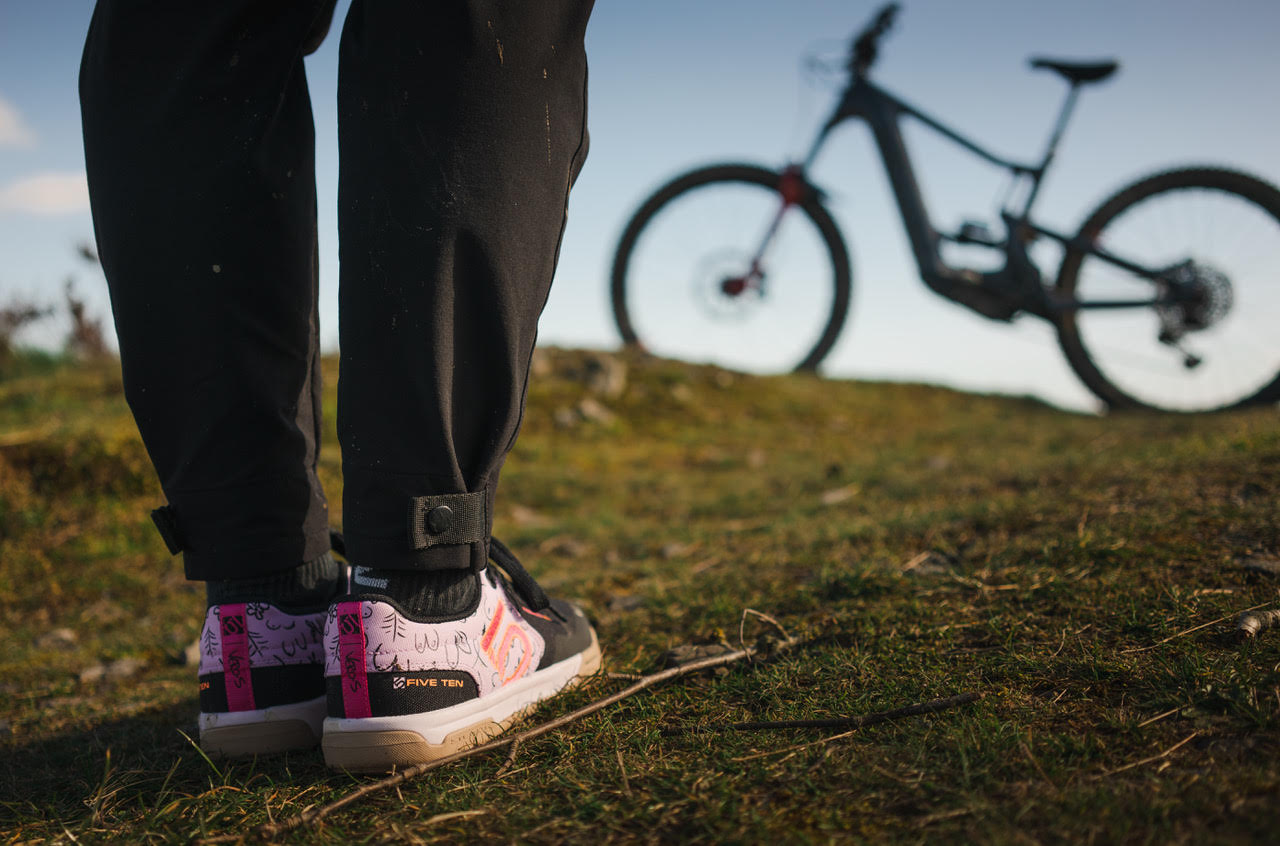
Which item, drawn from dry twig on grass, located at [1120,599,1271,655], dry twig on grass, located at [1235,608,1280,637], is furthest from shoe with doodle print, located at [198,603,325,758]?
dry twig on grass, located at [1235,608,1280,637]

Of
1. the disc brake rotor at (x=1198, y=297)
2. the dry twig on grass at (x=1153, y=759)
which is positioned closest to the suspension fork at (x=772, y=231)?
the disc brake rotor at (x=1198, y=297)

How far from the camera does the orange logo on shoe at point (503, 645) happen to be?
3.67ft

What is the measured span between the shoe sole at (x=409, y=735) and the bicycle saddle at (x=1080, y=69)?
15.6 ft

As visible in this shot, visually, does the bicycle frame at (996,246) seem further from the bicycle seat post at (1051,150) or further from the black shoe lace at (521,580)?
the black shoe lace at (521,580)

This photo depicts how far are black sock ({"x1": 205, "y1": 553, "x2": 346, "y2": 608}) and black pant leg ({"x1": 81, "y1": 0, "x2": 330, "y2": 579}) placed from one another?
0.03m

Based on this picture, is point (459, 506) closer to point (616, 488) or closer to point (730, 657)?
point (730, 657)

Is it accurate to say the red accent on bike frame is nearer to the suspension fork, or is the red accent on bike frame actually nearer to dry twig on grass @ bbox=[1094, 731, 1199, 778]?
the suspension fork

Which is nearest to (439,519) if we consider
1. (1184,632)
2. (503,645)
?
(503,645)

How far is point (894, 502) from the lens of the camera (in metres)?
2.66

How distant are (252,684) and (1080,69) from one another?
16.3ft

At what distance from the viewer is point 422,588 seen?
1062 mm

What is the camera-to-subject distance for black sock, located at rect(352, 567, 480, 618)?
3.41 feet

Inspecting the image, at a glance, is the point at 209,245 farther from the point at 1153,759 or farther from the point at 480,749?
the point at 1153,759

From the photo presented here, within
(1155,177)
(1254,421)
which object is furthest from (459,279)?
(1155,177)
